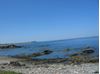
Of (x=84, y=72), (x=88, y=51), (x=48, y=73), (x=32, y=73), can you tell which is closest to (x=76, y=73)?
(x=84, y=72)

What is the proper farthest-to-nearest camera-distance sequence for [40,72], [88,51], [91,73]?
[88,51] → [40,72] → [91,73]

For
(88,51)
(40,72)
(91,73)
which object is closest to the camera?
(91,73)

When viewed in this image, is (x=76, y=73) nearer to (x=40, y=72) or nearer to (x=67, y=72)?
(x=67, y=72)

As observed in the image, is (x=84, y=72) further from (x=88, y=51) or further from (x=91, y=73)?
(x=88, y=51)

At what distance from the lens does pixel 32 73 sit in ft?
58.9

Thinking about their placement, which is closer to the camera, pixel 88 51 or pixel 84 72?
pixel 84 72

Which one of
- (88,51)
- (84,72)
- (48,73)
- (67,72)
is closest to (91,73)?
(84,72)

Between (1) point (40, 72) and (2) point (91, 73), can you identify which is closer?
(2) point (91, 73)

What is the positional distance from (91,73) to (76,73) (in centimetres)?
112

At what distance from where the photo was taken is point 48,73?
59.0ft

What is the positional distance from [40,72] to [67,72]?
87.5 inches

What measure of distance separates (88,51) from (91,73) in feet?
85.0

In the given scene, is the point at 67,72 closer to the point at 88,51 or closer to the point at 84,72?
the point at 84,72

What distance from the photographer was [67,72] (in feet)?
58.9
